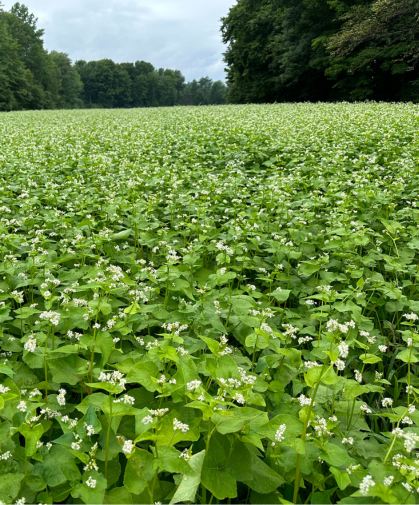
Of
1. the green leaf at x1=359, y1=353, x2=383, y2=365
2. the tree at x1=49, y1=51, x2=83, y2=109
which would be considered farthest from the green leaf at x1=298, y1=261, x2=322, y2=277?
the tree at x1=49, y1=51, x2=83, y2=109

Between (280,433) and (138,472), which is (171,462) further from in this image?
(280,433)

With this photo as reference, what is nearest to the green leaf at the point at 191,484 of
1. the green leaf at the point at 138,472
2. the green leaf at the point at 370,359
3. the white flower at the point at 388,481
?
the green leaf at the point at 138,472

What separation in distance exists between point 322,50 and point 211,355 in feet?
123

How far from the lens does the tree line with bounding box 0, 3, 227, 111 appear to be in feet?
191

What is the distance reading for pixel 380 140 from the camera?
8.41 m

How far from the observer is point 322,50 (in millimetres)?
32875

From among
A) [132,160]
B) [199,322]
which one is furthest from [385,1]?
[199,322]

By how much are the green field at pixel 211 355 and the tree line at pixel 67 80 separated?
5045 cm

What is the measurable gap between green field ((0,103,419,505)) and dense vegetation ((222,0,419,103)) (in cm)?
2460

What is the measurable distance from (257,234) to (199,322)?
169 cm

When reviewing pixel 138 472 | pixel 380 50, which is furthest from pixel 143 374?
pixel 380 50

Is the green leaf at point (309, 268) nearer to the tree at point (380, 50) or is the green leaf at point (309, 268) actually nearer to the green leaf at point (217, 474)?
the green leaf at point (217, 474)

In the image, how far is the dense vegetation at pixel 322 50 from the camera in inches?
991

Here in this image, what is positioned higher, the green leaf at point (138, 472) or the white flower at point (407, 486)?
the white flower at point (407, 486)
